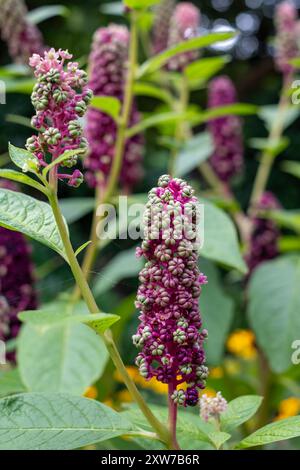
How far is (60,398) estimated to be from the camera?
27.2 inches

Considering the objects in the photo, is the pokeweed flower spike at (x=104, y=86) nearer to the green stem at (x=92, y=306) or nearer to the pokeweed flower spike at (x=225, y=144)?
the pokeweed flower spike at (x=225, y=144)

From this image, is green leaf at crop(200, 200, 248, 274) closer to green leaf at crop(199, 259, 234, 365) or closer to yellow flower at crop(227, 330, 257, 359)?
green leaf at crop(199, 259, 234, 365)

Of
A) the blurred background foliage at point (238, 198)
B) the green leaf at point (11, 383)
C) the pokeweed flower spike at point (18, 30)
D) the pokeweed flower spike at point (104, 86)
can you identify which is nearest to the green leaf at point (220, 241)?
the blurred background foliage at point (238, 198)

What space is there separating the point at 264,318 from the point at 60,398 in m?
0.77

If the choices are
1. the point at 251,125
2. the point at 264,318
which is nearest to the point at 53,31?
the point at 251,125

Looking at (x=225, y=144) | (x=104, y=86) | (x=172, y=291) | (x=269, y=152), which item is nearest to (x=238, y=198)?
(x=225, y=144)

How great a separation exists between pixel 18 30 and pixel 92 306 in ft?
3.42

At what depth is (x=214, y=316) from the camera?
1.48 m

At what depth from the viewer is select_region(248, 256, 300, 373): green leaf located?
1.31 m

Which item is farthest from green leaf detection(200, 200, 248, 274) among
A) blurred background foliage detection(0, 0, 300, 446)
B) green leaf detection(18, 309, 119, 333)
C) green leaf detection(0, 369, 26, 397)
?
green leaf detection(18, 309, 119, 333)

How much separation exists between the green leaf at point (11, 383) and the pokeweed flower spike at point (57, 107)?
0.48 m

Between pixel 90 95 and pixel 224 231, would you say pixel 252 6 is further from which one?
pixel 90 95

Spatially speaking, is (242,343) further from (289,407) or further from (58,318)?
(58,318)

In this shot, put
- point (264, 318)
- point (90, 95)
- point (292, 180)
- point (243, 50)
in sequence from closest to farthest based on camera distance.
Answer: point (90, 95) < point (264, 318) < point (292, 180) < point (243, 50)
